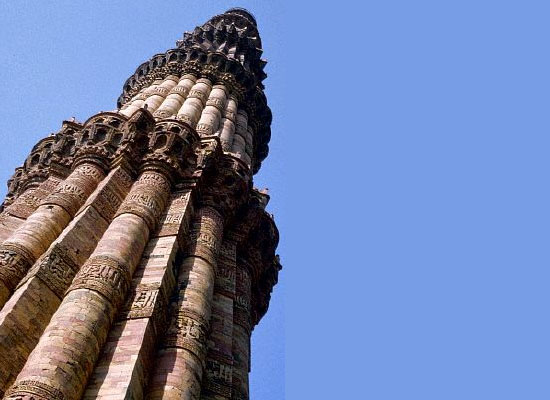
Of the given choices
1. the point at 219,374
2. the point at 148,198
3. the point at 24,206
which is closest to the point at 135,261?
the point at 148,198

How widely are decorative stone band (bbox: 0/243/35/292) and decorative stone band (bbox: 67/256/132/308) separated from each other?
71 centimetres

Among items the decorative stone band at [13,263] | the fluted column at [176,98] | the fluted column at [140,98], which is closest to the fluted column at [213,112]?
the fluted column at [176,98]

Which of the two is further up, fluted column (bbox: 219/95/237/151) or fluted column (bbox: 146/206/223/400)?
fluted column (bbox: 219/95/237/151)

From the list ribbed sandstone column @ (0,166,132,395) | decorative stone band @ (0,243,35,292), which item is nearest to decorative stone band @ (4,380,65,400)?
ribbed sandstone column @ (0,166,132,395)

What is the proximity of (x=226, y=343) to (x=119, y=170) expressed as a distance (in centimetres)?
304

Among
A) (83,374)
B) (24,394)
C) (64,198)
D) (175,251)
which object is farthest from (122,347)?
(64,198)

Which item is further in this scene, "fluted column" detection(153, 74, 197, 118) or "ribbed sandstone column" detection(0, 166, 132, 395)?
"fluted column" detection(153, 74, 197, 118)

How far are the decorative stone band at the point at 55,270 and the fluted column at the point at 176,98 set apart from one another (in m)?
5.61

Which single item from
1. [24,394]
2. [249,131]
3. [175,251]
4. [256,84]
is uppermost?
[256,84]

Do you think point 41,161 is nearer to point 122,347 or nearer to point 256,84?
point 122,347

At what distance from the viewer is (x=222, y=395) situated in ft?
26.6

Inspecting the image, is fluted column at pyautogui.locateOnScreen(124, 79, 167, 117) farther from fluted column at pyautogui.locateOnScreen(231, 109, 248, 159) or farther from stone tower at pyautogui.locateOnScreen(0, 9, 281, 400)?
fluted column at pyautogui.locateOnScreen(231, 109, 248, 159)

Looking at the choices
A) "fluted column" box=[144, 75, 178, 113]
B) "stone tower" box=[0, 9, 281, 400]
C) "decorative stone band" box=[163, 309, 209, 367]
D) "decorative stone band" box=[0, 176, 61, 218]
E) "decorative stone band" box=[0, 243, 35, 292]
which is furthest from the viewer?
"fluted column" box=[144, 75, 178, 113]

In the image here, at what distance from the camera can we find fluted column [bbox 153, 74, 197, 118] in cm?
1341
